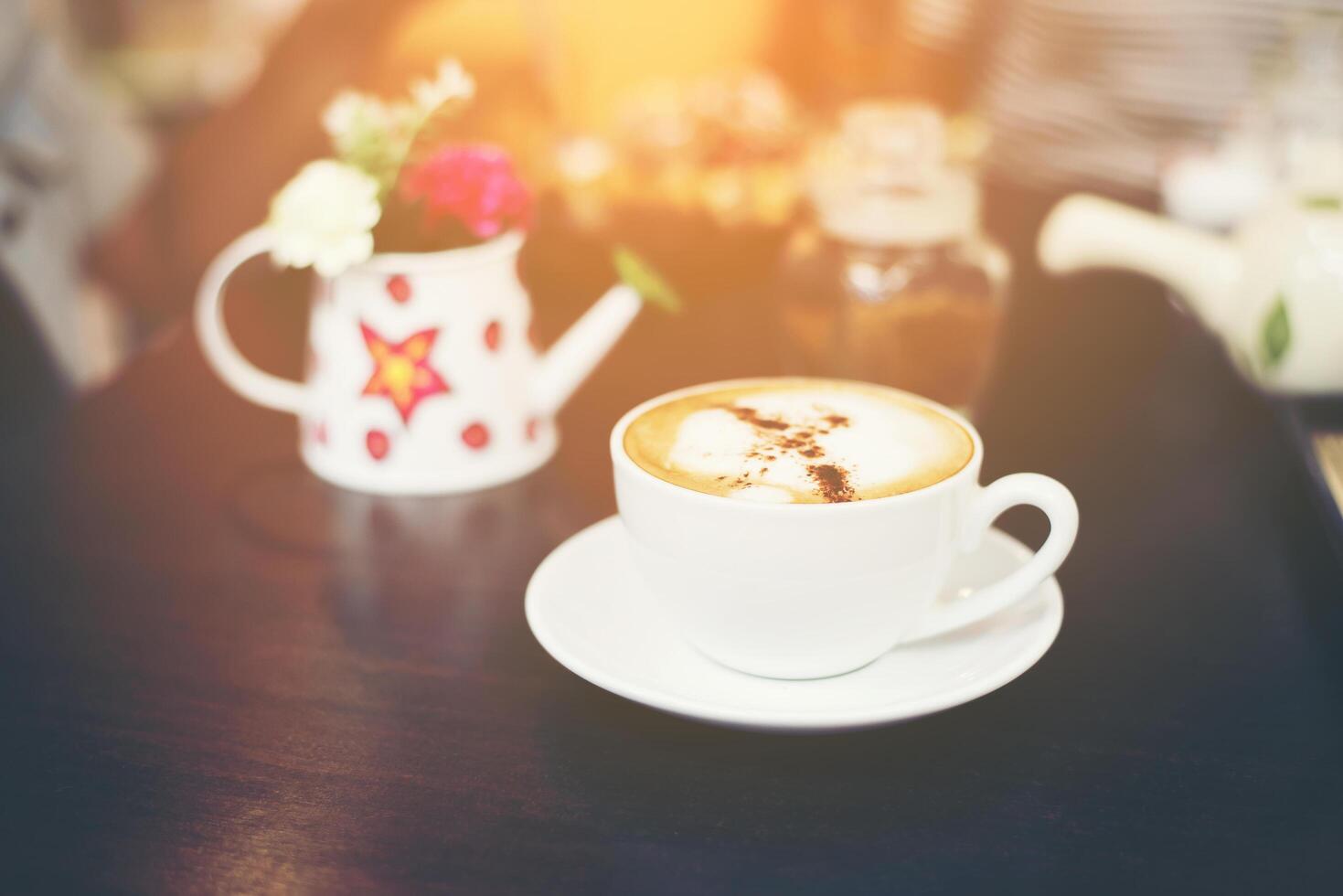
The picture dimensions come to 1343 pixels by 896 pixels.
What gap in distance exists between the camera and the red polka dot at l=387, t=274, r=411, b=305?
0.69m

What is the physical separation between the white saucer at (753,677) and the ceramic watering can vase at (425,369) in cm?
19

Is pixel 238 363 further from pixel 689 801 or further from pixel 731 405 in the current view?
pixel 689 801

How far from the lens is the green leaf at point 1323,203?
72 centimetres

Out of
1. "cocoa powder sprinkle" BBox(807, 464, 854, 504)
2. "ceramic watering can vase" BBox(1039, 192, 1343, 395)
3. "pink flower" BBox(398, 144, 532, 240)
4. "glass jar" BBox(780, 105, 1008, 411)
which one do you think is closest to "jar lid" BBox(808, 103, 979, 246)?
"glass jar" BBox(780, 105, 1008, 411)

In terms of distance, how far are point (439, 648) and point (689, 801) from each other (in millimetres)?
172

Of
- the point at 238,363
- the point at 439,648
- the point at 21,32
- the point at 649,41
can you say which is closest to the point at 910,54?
the point at 649,41

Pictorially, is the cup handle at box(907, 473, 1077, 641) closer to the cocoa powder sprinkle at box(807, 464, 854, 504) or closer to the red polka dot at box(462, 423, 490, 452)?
the cocoa powder sprinkle at box(807, 464, 854, 504)

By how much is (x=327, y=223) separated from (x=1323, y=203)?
631 mm

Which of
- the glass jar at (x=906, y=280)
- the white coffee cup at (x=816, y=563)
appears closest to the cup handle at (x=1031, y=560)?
the white coffee cup at (x=816, y=563)

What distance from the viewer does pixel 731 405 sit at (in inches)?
21.5

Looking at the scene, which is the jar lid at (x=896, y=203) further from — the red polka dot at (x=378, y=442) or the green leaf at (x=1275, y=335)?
the red polka dot at (x=378, y=442)

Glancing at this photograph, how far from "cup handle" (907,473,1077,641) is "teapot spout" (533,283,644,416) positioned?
1.08 ft

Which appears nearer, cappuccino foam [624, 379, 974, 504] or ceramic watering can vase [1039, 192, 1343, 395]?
cappuccino foam [624, 379, 974, 504]

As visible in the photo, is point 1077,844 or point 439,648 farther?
point 439,648
